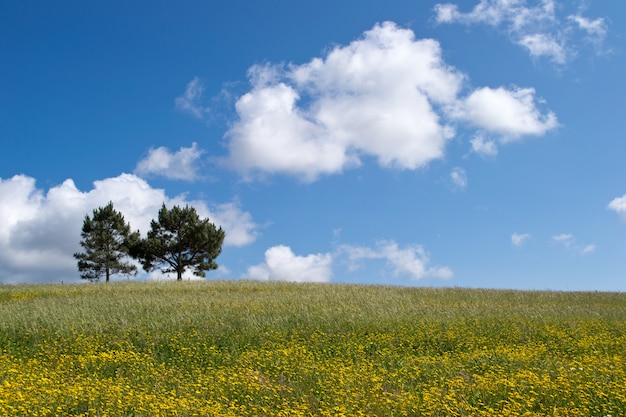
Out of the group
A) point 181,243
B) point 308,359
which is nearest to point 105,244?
point 181,243

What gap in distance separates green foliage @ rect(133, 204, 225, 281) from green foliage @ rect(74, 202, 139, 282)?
61.1 inches

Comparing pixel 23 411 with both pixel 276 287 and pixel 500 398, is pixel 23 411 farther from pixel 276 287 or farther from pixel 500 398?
pixel 276 287

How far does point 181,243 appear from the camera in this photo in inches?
1997

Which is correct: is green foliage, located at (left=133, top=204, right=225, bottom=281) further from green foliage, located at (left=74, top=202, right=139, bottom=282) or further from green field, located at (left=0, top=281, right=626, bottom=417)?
green field, located at (left=0, top=281, right=626, bottom=417)

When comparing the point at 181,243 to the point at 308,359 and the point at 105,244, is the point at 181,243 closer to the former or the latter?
the point at 105,244

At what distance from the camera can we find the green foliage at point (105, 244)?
1981 inches

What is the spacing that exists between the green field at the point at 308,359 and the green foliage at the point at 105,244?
28.7 m

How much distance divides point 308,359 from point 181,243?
134 feet

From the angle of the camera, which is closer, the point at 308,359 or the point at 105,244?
the point at 308,359

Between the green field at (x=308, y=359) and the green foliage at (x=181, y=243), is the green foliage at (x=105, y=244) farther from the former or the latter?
the green field at (x=308, y=359)

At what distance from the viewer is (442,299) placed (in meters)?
26.8

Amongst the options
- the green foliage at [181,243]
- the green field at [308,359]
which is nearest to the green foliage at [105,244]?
the green foliage at [181,243]

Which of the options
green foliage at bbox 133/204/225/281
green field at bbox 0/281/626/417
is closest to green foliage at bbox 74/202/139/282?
green foliage at bbox 133/204/225/281

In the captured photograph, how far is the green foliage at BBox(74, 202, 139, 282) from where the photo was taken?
50.3 m
